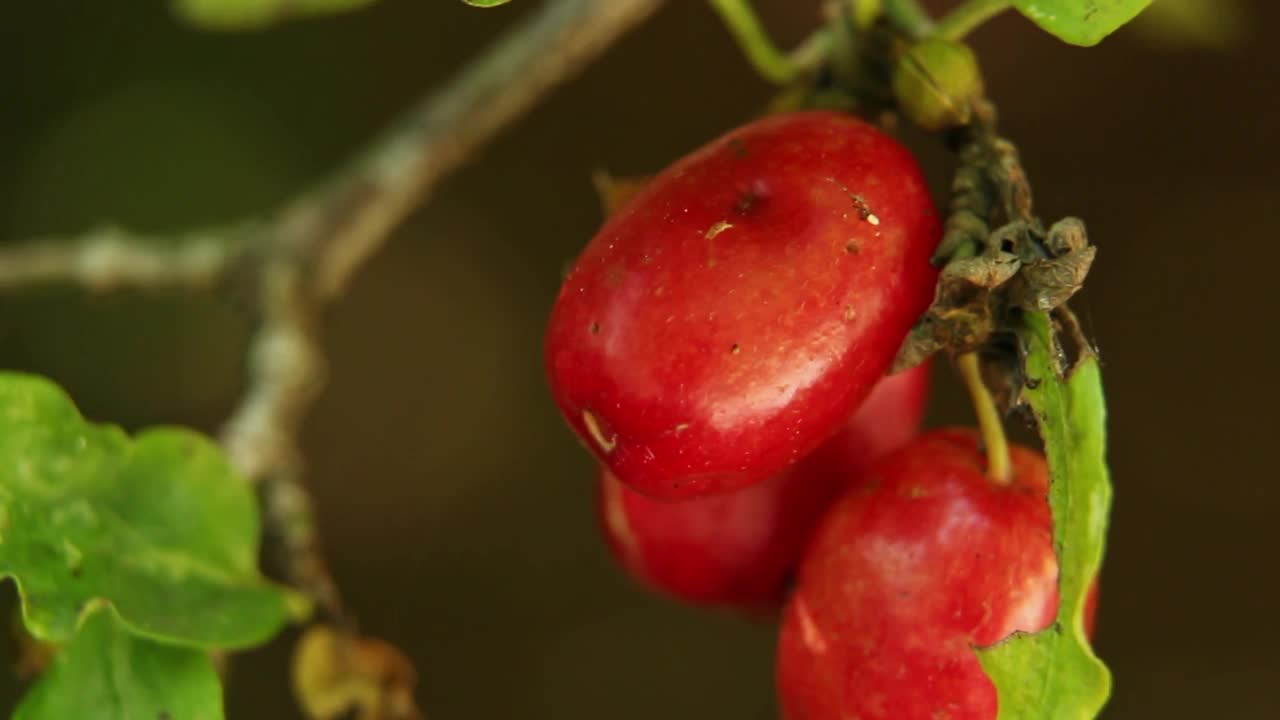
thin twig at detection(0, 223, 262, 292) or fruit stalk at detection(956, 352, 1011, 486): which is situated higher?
thin twig at detection(0, 223, 262, 292)

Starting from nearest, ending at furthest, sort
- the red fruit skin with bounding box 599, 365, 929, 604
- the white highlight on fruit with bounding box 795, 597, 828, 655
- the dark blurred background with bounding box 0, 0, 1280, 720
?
the white highlight on fruit with bounding box 795, 597, 828, 655 < the red fruit skin with bounding box 599, 365, 929, 604 < the dark blurred background with bounding box 0, 0, 1280, 720

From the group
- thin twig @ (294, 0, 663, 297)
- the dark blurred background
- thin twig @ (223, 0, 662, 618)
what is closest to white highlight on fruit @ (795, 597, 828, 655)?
thin twig @ (223, 0, 662, 618)

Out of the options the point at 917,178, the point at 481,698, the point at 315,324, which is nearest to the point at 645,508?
the point at 917,178

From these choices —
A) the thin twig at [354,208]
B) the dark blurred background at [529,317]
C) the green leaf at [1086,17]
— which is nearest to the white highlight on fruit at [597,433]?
the green leaf at [1086,17]

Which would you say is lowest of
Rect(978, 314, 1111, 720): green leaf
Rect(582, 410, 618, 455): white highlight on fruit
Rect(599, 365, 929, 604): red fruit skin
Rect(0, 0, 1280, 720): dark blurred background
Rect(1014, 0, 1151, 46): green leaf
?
Rect(0, 0, 1280, 720): dark blurred background

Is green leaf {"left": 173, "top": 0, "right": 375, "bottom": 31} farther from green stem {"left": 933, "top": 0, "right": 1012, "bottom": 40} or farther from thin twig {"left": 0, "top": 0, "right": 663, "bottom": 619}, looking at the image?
green stem {"left": 933, "top": 0, "right": 1012, "bottom": 40}

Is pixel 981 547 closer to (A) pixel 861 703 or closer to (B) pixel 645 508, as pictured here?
(A) pixel 861 703

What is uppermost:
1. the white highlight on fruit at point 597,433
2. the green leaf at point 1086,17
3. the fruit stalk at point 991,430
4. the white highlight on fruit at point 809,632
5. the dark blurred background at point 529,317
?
the green leaf at point 1086,17

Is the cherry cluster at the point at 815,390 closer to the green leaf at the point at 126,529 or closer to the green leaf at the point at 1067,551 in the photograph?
the green leaf at the point at 1067,551
